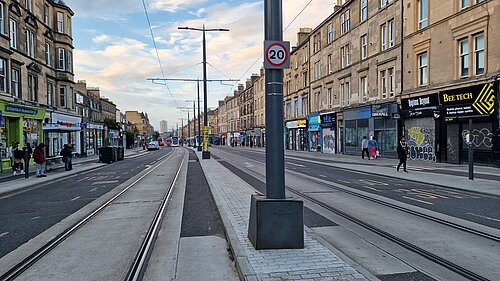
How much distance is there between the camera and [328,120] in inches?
1577

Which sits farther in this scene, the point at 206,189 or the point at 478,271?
the point at 206,189

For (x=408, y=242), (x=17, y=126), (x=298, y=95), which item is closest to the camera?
(x=408, y=242)

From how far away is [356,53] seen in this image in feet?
110

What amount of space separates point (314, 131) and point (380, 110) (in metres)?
16.5

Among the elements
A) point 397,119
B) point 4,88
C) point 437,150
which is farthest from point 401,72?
point 4,88

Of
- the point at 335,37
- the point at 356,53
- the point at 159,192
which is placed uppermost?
the point at 335,37

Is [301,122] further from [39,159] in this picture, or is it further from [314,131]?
[39,159]

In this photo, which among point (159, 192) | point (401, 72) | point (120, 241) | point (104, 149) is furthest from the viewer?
point (104, 149)

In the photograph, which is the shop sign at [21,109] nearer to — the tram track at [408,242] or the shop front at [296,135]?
the tram track at [408,242]

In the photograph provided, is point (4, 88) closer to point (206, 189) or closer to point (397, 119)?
point (206, 189)

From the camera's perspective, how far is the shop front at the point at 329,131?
3903cm

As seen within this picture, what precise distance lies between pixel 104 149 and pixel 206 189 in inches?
768

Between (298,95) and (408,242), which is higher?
(298,95)

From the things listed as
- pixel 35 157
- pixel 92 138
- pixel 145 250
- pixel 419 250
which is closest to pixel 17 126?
pixel 35 157
